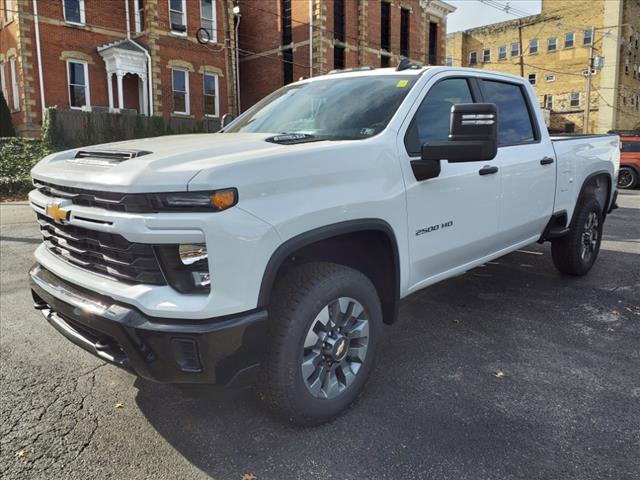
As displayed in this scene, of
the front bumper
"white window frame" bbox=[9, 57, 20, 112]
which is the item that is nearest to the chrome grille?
the front bumper

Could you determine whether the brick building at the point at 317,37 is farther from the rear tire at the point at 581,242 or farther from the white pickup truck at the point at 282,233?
the white pickup truck at the point at 282,233

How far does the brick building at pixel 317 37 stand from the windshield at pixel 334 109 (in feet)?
80.3

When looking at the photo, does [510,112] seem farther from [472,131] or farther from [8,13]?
[8,13]

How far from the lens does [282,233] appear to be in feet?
7.80

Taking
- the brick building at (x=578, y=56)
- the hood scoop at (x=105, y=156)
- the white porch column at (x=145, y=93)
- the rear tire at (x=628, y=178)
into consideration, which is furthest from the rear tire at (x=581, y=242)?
the brick building at (x=578, y=56)

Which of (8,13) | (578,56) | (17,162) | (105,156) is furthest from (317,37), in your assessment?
(578,56)

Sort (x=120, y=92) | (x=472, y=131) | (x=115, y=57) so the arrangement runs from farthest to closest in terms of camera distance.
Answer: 1. (x=120, y=92)
2. (x=115, y=57)
3. (x=472, y=131)

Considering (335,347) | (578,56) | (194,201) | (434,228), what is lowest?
(335,347)

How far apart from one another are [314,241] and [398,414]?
1.12 m

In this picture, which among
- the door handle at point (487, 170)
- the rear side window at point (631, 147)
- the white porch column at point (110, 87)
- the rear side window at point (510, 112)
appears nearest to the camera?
the door handle at point (487, 170)

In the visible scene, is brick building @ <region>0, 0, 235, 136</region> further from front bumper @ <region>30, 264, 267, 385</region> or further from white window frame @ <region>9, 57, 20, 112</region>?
front bumper @ <region>30, 264, 267, 385</region>

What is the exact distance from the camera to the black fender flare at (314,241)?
7.70 ft

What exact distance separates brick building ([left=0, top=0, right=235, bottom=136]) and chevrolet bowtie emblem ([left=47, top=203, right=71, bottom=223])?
19.1 meters

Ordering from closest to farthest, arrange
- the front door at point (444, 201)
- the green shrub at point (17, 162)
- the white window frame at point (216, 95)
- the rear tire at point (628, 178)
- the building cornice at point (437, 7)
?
the front door at point (444, 201)
the green shrub at point (17, 162)
the rear tire at point (628, 178)
the white window frame at point (216, 95)
the building cornice at point (437, 7)
